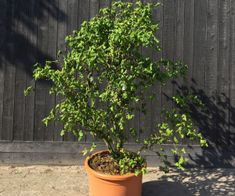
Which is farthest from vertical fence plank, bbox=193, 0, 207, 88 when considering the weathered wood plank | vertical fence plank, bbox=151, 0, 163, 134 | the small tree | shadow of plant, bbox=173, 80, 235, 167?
the small tree

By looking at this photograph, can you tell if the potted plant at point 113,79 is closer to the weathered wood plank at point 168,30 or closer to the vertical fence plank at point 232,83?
the weathered wood plank at point 168,30

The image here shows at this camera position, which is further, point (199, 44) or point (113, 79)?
point (199, 44)

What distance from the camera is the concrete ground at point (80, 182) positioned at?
543 cm

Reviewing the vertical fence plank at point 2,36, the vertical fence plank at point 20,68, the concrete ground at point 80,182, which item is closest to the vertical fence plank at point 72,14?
the vertical fence plank at point 20,68

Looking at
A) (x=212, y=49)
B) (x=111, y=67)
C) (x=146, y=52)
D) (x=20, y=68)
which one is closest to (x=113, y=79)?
(x=111, y=67)

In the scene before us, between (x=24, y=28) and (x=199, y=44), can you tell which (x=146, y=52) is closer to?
(x=199, y=44)

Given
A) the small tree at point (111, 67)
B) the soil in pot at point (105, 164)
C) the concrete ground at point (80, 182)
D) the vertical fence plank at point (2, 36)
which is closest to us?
the small tree at point (111, 67)

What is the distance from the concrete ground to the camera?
5.43 metres

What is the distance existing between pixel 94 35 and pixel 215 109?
2753 millimetres

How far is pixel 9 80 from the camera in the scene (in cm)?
610

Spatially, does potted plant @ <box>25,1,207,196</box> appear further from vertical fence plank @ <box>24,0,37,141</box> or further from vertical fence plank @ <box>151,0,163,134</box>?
vertical fence plank @ <box>24,0,37,141</box>

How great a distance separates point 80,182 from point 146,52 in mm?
2213

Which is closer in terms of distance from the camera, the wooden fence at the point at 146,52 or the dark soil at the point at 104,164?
the dark soil at the point at 104,164

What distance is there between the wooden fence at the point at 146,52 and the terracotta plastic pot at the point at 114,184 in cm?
146
